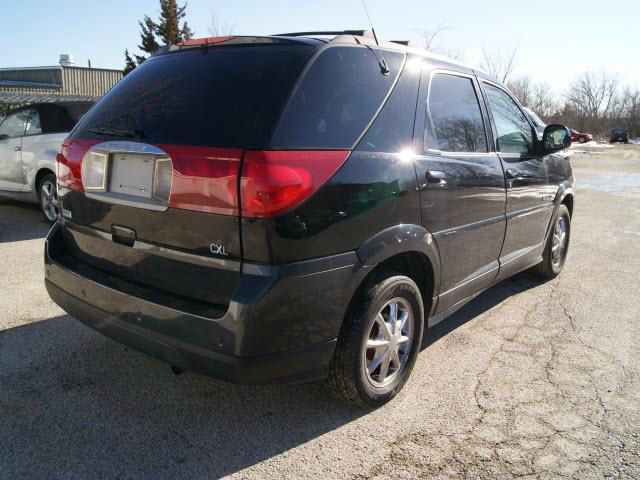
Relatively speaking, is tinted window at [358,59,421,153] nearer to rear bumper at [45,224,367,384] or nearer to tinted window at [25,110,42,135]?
rear bumper at [45,224,367,384]

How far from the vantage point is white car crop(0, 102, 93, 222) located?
7168mm

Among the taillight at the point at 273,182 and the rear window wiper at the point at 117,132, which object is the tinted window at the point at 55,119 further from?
the taillight at the point at 273,182

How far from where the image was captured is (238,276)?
2.21m

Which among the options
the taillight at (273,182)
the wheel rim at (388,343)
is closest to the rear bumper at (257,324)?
the taillight at (273,182)

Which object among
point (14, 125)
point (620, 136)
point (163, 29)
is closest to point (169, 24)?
point (163, 29)

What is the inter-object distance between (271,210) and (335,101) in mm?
683

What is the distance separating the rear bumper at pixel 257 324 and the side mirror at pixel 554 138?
278cm

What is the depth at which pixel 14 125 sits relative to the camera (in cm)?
763

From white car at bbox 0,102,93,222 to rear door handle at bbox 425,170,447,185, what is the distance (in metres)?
5.77

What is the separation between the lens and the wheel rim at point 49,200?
23.3 ft

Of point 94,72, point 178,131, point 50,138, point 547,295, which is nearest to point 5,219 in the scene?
point 50,138

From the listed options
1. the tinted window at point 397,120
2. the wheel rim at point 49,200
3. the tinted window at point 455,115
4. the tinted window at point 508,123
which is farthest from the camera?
the wheel rim at point 49,200

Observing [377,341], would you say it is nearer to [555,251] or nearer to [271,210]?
[271,210]

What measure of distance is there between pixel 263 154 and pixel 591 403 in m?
2.33
